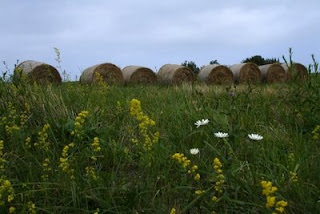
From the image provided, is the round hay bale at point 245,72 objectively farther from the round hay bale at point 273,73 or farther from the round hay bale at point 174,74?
the round hay bale at point 174,74

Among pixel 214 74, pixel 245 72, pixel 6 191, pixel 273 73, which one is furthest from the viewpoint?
pixel 273 73

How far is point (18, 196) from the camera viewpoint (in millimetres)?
2570

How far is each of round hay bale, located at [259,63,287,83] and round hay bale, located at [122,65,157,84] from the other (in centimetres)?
642

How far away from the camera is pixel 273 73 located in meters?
20.6

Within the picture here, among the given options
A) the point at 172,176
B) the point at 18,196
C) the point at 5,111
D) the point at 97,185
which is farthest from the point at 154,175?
the point at 5,111

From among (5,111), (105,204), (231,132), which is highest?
(5,111)

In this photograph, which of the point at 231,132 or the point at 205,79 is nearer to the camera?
the point at 231,132

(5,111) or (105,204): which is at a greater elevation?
(5,111)

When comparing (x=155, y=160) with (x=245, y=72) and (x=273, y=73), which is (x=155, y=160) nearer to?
(x=245, y=72)

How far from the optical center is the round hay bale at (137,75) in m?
16.9

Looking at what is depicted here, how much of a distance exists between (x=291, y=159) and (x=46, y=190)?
1616mm

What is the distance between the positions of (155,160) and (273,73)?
18778 millimetres

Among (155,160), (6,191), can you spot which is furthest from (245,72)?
(6,191)

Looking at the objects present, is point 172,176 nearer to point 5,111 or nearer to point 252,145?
point 252,145
